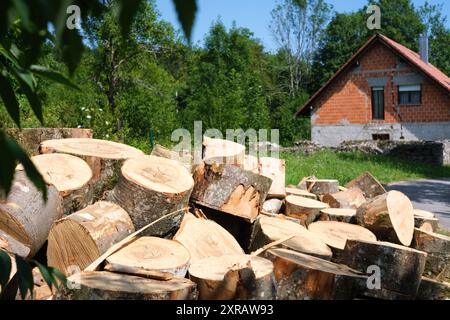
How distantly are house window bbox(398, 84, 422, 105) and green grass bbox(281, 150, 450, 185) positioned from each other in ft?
17.7

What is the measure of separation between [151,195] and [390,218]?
2923mm

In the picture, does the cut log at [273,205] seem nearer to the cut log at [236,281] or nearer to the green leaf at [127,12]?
the cut log at [236,281]

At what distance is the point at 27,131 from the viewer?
6285 mm

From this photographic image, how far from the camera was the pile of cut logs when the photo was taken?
3.94 m

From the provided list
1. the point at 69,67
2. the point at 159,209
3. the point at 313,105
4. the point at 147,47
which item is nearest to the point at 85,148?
the point at 159,209

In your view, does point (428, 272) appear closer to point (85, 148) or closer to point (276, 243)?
point (276, 243)

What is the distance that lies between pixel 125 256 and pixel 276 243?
58.5 inches

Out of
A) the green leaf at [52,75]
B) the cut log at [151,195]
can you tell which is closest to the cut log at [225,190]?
the cut log at [151,195]

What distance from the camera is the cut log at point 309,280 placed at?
421 centimetres

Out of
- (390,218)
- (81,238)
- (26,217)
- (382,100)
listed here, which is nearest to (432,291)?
(390,218)

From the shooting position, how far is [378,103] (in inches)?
1059

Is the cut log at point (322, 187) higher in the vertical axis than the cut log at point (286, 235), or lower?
higher

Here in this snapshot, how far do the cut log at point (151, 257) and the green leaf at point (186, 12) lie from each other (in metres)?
3.32

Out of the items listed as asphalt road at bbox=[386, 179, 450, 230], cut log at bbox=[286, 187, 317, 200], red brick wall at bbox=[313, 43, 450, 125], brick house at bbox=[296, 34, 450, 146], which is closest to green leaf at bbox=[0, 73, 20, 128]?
cut log at bbox=[286, 187, 317, 200]
